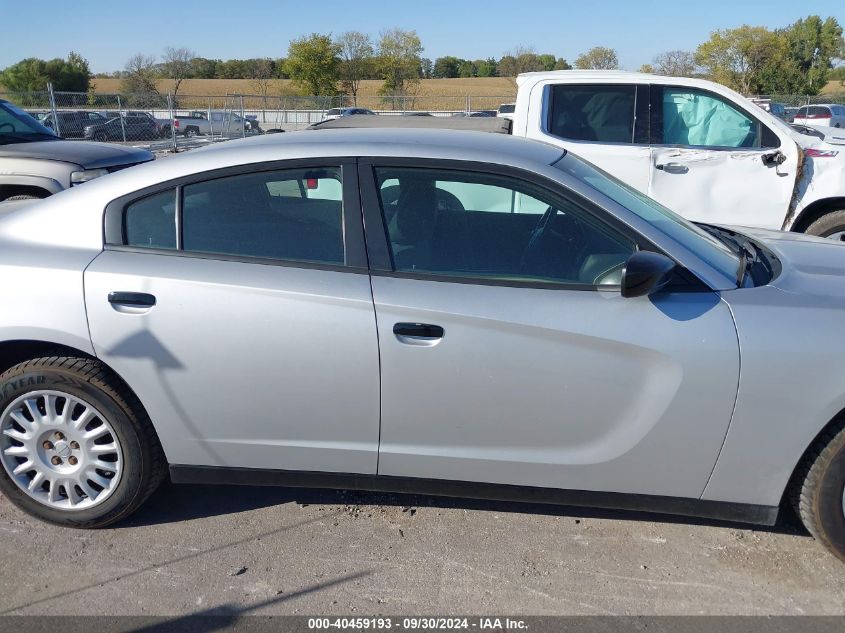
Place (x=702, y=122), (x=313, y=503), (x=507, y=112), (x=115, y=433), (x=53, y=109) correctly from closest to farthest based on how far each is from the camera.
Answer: (x=115, y=433), (x=313, y=503), (x=702, y=122), (x=507, y=112), (x=53, y=109)

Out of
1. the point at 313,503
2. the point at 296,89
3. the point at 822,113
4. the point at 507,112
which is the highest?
the point at 296,89

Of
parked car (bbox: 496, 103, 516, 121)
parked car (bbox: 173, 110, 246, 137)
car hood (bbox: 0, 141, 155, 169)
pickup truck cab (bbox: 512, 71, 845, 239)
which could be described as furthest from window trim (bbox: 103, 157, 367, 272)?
parked car (bbox: 173, 110, 246, 137)

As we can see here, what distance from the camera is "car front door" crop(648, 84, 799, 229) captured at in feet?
20.4

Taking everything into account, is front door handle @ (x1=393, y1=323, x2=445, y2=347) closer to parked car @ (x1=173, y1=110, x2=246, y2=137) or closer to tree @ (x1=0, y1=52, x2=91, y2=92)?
parked car @ (x1=173, y1=110, x2=246, y2=137)

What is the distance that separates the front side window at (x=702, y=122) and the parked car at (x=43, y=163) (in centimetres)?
526

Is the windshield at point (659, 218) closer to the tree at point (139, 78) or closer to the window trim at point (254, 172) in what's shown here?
the window trim at point (254, 172)

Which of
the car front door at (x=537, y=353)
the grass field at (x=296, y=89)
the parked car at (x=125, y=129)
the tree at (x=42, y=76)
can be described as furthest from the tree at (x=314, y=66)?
the car front door at (x=537, y=353)

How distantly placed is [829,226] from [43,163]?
704cm

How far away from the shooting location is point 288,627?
268cm

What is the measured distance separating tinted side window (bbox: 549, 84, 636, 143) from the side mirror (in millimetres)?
3907

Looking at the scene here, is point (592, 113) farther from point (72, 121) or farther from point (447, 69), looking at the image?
point (447, 69)

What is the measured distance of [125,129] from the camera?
22.6m

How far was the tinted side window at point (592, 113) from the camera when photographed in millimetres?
6352

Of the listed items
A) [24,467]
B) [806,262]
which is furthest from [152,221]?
[806,262]
